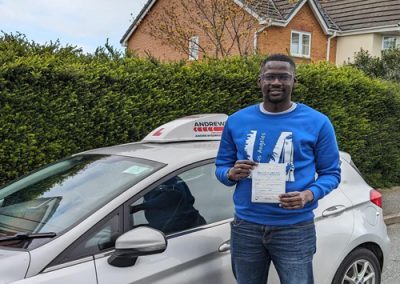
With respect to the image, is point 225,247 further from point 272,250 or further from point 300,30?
point 300,30

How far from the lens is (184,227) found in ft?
9.80

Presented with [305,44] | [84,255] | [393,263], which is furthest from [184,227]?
[305,44]

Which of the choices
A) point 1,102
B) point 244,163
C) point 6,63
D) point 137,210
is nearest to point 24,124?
point 1,102

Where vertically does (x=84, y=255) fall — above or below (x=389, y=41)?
below

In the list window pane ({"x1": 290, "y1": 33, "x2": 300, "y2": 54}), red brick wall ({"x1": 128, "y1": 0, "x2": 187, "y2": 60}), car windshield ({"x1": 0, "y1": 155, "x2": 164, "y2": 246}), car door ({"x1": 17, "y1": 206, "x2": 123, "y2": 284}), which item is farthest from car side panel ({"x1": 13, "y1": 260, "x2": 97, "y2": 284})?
window pane ({"x1": 290, "y1": 33, "x2": 300, "y2": 54})

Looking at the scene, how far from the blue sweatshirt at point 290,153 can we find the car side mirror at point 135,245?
1.61 feet

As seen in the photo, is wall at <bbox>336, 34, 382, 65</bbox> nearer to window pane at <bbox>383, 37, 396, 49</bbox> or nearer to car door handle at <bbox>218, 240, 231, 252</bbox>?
window pane at <bbox>383, 37, 396, 49</bbox>

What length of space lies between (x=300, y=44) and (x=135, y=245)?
19.7 meters

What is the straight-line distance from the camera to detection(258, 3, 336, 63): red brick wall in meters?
19.5

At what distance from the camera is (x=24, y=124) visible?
5652mm

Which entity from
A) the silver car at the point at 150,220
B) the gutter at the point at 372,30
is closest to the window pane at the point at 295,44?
the gutter at the point at 372,30

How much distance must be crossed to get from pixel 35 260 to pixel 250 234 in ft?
3.60

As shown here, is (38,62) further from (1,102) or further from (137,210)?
(137,210)

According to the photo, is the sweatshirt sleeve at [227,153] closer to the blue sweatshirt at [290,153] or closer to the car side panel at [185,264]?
the blue sweatshirt at [290,153]
